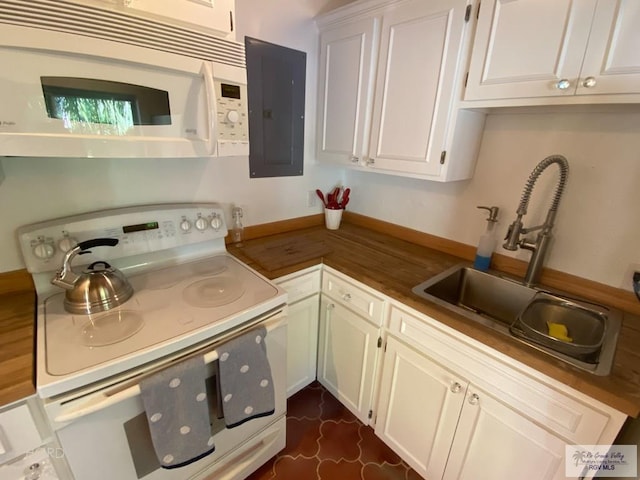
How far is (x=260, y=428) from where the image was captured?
1.30m

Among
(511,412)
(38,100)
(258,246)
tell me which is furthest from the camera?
(258,246)

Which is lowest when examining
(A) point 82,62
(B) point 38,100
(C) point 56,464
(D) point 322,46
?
(C) point 56,464

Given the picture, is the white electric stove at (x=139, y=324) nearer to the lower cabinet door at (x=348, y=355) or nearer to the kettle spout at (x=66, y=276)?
the kettle spout at (x=66, y=276)

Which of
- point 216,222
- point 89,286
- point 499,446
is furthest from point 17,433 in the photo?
point 499,446

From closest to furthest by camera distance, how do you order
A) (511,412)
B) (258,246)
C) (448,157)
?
(511,412), (448,157), (258,246)

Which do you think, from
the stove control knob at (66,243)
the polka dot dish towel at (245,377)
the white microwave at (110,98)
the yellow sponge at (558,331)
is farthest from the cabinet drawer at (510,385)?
the stove control knob at (66,243)

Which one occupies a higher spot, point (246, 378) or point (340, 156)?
point (340, 156)

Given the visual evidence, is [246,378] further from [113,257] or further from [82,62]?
[82,62]

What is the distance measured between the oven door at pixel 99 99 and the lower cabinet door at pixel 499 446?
129 cm

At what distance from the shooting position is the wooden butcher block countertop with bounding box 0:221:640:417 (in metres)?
0.77

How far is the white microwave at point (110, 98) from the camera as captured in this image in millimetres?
723

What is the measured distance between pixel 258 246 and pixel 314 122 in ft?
2.71

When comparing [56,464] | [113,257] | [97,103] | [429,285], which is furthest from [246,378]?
[97,103]

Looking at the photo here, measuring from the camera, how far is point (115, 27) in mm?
789
